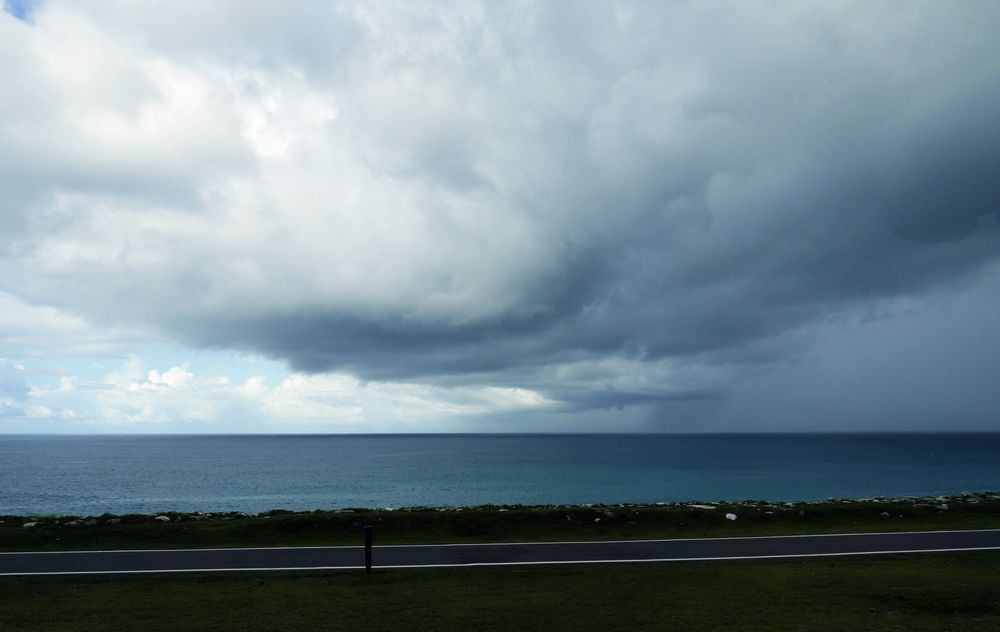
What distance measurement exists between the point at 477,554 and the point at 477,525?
5.14m

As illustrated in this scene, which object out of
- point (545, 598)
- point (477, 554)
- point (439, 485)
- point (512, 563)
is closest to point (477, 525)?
point (477, 554)

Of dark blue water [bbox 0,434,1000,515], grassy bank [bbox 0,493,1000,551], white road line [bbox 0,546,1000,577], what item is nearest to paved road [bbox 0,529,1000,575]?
white road line [bbox 0,546,1000,577]

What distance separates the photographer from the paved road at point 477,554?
20.2m

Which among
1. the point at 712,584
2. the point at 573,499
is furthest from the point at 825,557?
the point at 573,499

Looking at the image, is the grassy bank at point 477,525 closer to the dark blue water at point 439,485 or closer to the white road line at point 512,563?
the white road line at point 512,563

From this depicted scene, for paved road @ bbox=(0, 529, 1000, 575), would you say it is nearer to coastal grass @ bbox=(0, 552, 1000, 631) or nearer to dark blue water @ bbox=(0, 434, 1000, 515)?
coastal grass @ bbox=(0, 552, 1000, 631)

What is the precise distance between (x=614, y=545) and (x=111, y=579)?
16.9 metres

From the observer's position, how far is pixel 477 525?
2717 centimetres

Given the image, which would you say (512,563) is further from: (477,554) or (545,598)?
(545,598)

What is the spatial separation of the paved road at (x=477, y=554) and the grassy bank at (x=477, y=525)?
1584mm

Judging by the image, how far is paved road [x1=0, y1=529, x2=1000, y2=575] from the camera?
66.2ft

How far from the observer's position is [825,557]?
20953 mm

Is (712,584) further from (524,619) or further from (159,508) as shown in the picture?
(159,508)

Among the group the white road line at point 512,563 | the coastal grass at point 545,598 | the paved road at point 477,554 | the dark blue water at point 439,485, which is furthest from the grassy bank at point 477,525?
the dark blue water at point 439,485
